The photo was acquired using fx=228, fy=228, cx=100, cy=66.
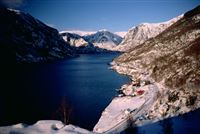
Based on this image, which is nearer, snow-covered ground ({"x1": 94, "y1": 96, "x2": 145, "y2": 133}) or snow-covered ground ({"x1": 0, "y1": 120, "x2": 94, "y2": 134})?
snow-covered ground ({"x1": 0, "y1": 120, "x2": 94, "y2": 134})

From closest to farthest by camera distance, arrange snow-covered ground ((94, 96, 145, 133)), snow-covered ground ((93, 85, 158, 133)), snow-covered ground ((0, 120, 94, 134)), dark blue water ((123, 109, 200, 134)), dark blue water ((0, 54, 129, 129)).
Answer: snow-covered ground ((0, 120, 94, 134)) < dark blue water ((123, 109, 200, 134)) < snow-covered ground ((93, 85, 158, 133)) < snow-covered ground ((94, 96, 145, 133)) < dark blue water ((0, 54, 129, 129))

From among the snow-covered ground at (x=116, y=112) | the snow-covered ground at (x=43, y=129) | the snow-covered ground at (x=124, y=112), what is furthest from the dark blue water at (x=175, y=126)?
the snow-covered ground at (x=43, y=129)

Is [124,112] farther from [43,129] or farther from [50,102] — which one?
[43,129]

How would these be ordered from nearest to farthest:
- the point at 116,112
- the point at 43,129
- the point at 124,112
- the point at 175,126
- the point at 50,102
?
the point at 43,129, the point at 175,126, the point at 124,112, the point at 116,112, the point at 50,102

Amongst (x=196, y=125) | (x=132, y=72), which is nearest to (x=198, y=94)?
(x=196, y=125)

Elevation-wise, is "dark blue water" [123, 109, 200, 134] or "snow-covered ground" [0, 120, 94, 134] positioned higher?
"snow-covered ground" [0, 120, 94, 134]

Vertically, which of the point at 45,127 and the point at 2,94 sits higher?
the point at 45,127

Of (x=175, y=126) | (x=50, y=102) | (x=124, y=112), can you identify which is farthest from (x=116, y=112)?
(x=50, y=102)

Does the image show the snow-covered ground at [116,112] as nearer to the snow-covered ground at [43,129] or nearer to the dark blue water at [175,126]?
the dark blue water at [175,126]

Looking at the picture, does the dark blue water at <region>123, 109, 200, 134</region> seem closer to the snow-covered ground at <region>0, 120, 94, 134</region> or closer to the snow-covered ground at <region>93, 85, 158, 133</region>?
the snow-covered ground at <region>93, 85, 158, 133</region>

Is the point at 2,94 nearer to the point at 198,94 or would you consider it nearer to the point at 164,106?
the point at 164,106

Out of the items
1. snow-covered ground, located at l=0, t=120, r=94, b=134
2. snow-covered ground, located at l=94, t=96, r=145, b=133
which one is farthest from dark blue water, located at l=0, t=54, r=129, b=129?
snow-covered ground, located at l=0, t=120, r=94, b=134
